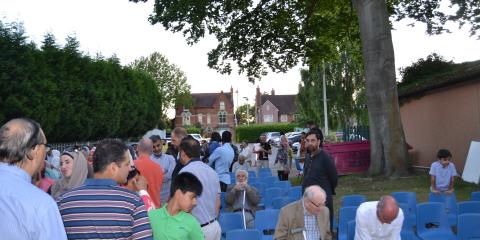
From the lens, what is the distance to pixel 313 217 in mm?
→ 5844

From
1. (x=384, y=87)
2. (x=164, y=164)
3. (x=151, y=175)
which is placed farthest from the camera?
(x=384, y=87)

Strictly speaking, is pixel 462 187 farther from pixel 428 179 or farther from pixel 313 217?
pixel 313 217

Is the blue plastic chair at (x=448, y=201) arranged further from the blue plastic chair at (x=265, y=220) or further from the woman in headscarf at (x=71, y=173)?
the woman in headscarf at (x=71, y=173)

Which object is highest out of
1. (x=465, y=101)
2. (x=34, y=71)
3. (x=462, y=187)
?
(x=34, y=71)

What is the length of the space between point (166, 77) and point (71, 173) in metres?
73.3

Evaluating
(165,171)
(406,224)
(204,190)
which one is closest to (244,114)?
(165,171)

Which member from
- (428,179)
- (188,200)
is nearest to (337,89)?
(428,179)

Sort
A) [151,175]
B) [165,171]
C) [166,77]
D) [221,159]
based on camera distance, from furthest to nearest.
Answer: [166,77] → [221,159] → [165,171] → [151,175]

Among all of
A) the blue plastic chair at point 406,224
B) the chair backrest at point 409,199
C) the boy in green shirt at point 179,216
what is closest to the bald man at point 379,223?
the blue plastic chair at point 406,224

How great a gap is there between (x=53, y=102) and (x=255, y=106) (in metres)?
93.7

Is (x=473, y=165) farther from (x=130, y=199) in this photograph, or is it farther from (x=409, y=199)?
(x=130, y=199)

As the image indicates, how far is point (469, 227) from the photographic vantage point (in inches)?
264

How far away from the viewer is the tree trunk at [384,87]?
16891mm

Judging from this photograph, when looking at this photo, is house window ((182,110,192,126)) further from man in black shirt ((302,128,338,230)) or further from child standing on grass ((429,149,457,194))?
man in black shirt ((302,128,338,230))
